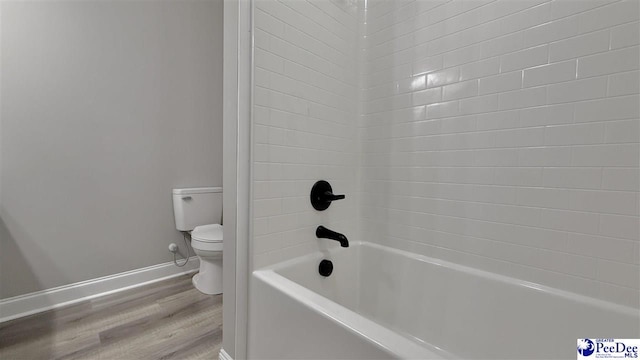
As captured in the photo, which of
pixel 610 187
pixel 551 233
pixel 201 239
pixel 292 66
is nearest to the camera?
pixel 610 187

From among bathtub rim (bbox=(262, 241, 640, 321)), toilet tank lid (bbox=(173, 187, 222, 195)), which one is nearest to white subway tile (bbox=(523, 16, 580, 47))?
bathtub rim (bbox=(262, 241, 640, 321))

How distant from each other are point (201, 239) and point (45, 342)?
0.90 meters

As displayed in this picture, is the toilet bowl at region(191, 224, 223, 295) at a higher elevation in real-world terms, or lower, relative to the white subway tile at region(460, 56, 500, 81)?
lower

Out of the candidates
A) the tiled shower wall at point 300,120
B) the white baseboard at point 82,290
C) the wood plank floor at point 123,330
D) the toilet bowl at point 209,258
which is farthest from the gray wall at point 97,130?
the tiled shower wall at point 300,120

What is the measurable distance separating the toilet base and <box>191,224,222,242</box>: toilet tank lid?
0.65ft

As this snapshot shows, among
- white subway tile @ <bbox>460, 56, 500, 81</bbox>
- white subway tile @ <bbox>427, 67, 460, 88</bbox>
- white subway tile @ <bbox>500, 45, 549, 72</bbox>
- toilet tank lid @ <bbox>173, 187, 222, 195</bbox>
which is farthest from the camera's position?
toilet tank lid @ <bbox>173, 187, 222, 195</bbox>

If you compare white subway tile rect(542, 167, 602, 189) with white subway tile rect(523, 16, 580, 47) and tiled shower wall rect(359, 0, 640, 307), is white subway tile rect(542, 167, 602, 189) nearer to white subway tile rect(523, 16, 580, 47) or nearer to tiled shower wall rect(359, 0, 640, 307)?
tiled shower wall rect(359, 0, 640, 307)

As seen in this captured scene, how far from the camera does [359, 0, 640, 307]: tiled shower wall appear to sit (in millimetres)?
862

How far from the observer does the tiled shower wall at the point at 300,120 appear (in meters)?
1.11

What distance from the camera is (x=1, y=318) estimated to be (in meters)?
1.59

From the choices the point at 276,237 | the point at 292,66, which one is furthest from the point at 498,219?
the point at 292,66

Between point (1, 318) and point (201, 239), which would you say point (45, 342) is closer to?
point (1, 318)

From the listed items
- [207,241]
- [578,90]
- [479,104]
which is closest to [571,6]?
[578,90]

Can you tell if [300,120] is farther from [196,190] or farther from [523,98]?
[196,190]
